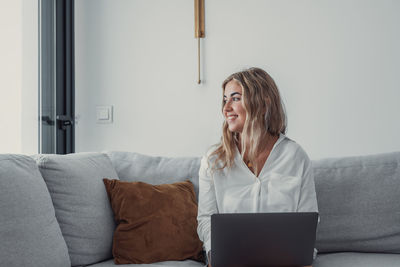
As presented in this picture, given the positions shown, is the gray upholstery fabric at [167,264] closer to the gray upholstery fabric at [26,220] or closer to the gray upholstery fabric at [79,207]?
the gray upholstery fabric at [79,207]

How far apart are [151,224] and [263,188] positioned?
457mm

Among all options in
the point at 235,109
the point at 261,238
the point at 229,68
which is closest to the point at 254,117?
the point at 235,109

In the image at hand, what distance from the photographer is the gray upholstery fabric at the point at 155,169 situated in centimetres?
176

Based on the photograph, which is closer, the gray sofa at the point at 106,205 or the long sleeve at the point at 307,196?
the gray sofa at the point at 106,205

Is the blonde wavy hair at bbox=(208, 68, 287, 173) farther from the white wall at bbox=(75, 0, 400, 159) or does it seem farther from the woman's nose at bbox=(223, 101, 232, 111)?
the white wall at bbox=(75, 0, 400, 159)

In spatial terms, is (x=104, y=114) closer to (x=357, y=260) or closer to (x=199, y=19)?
(x=199, y=19)

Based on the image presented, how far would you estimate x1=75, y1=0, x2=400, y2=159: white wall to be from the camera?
2119mm

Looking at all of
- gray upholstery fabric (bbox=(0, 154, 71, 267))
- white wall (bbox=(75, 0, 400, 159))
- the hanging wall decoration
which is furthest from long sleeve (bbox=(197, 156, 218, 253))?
the hanging wall decoration

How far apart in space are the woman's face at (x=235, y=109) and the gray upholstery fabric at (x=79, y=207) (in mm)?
587

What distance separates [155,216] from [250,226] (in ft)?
1.77

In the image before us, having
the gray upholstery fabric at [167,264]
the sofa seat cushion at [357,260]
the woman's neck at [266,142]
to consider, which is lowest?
the sofa seat cushion at [357,260]

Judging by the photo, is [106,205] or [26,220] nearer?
[26,220]

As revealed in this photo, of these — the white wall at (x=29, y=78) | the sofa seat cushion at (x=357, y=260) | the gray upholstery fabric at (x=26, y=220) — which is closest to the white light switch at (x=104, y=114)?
the white wall at (x=29, y=78)

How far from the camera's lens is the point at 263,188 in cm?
145
